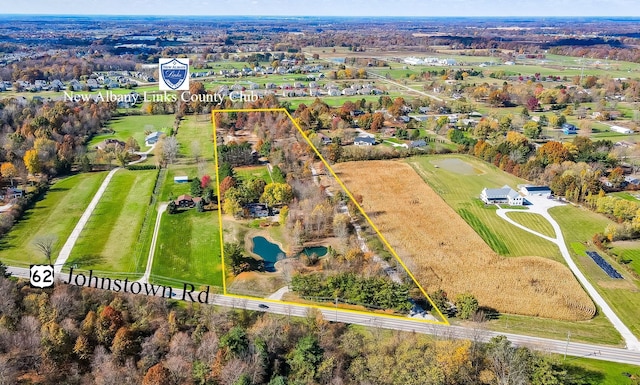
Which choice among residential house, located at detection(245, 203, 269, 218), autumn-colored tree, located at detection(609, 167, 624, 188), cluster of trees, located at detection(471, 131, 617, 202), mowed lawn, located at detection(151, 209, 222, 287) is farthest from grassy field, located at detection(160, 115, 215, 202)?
autumn-colored tree, located at detection(609, 167, 624, 188)

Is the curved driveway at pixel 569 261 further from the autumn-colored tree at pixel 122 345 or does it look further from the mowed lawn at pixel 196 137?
the mowed lawn at pixel 196 137

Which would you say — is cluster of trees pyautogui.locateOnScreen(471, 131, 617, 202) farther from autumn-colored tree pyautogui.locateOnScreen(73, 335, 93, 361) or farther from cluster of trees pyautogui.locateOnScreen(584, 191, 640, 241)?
autumn-colored tree pyautogui.locateOnScreen(73, 335, 93, 361)

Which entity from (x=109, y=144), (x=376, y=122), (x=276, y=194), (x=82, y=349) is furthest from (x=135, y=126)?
(x=82, y=349)

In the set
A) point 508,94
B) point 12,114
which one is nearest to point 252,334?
point 12,114

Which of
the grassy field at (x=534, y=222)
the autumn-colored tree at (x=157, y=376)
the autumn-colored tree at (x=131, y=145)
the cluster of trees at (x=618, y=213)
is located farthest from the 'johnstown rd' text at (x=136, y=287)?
the cluster of trees at (x=618, y=213)

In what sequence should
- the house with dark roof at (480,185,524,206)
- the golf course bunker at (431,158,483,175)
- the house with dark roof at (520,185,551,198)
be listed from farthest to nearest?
1. the golf course bunker at (431,158,483,175)
2. the house with dark roof at (520,185,551,198)
3. the house with dark roof at (480,185,524,206)
